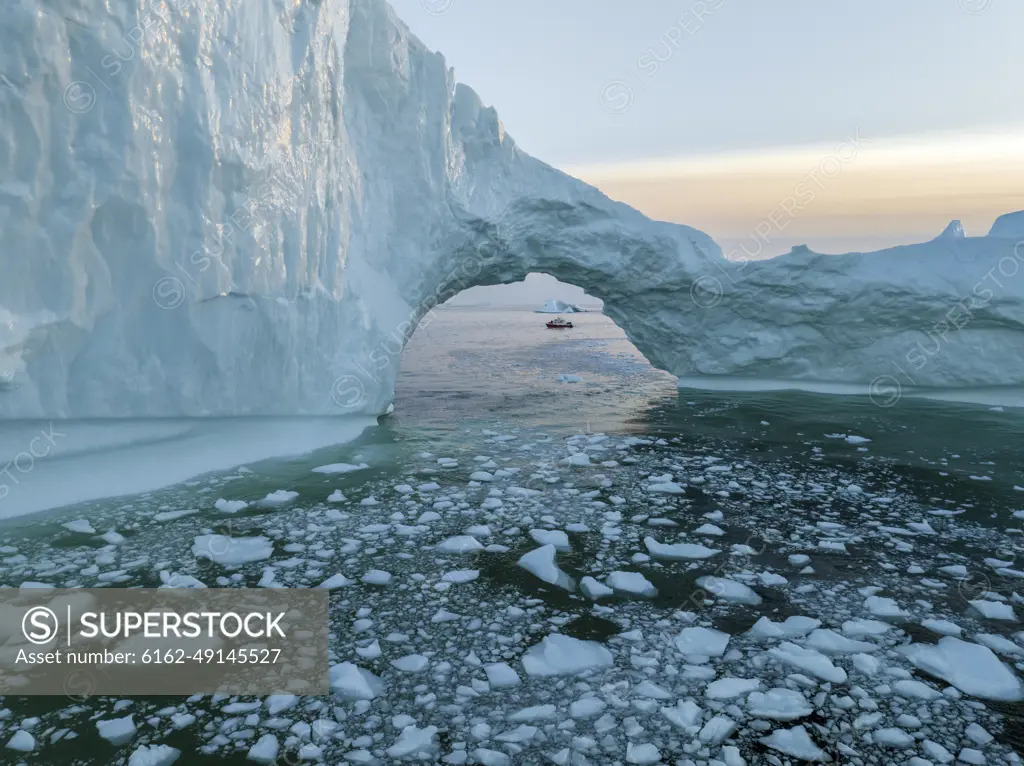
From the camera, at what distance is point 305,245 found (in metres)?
8.20

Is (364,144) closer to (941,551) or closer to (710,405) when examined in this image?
(710,405)

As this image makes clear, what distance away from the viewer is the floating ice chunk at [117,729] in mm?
2674

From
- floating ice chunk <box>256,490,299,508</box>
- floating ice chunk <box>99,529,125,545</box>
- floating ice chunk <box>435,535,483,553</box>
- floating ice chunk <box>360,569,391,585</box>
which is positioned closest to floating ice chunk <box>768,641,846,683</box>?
floating ice chunk <box>435,535,483,553</box>

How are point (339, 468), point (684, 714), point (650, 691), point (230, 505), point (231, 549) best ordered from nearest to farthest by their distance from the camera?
point (684, 714)
point (650, 691)
point (231, 549)
point (230, 505)
point (339, 468)

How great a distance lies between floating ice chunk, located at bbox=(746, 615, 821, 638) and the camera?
138 inches

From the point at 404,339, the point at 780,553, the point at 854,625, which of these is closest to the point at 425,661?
the point at 854,625

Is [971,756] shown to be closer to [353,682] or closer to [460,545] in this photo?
[353,682]

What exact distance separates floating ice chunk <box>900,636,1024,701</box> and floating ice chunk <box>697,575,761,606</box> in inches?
32.4

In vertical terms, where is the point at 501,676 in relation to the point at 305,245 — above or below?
below

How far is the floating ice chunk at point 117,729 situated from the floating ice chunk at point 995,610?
445 centimetres

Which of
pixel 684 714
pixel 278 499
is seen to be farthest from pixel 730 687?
pixel 278 499

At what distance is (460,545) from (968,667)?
3031mm

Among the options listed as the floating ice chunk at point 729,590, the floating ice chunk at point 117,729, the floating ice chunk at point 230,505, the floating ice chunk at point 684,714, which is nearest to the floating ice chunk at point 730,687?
the floating ice chunk at point 684,714

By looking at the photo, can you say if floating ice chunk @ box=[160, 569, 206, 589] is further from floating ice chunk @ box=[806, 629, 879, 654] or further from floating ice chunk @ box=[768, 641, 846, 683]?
floating ice chunk @ box=[806, 629, 879, 654]
